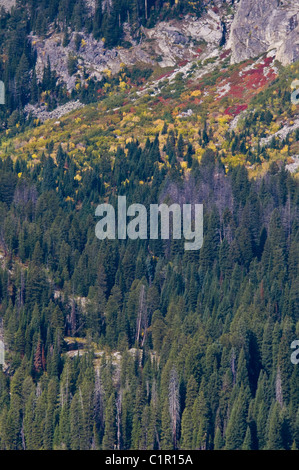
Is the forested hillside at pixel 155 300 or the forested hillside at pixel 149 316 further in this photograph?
the forested hillside at pixel 155 300

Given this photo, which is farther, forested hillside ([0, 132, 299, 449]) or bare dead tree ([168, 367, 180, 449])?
forested hillside ([0, 132, 299, 449])

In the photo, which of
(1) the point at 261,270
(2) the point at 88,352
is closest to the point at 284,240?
(1) the point at 261,270

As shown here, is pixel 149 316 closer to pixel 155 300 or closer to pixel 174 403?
pixel 155 300

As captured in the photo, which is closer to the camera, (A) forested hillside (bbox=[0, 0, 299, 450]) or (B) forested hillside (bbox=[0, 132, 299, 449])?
(B) forested hillside (bbox=[0, 132, 299, 449])

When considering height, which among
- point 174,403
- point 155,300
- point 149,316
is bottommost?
point 174,403

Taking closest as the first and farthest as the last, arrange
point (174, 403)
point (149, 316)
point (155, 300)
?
point (174, 403), point (149, 316), point (155, 300)

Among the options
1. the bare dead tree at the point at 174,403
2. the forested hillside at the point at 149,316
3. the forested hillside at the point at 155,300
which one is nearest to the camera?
the bare dead tree at the point at 174,403

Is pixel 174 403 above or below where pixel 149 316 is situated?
below

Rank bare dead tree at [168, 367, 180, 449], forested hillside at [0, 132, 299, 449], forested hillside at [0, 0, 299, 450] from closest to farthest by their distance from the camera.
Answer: bare dead tree at [168, 367, 180, 449] → forested hillside at [0, 132, 299, 449] → forested hillside at [0, 0, 299, 450]

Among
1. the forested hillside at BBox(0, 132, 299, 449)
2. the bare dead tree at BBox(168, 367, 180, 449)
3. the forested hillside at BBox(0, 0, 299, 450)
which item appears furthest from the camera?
the forested hillside at BBox(0, 0, 299, 450)

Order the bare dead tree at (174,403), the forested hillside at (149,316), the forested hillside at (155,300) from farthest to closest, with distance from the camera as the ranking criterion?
the forested hillside at (155,300) → the forested hillside at (149,316) → the bare dead tree at (174,403)

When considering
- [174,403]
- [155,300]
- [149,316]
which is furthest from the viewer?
[155,300]

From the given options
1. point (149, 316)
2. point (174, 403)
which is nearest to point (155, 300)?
point (149, 316)
